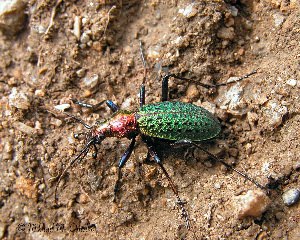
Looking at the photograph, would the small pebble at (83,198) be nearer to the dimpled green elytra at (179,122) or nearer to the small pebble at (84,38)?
the dimpled green elytra at (179,122)

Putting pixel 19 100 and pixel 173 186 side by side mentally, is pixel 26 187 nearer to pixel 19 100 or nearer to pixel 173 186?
pixel 19 100

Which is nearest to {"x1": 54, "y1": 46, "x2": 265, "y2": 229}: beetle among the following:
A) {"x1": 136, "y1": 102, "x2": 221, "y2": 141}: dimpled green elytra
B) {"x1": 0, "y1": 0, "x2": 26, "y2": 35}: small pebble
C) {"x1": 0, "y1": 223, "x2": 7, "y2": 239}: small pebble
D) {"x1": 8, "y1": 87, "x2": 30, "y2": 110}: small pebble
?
{"x1": 136, "y1": 102, "x2": 221, "y2": 141}: dimpled green elytra

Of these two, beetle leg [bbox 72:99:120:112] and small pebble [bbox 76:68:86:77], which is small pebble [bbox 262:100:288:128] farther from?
small pebble [bbox 76:68:86:77]

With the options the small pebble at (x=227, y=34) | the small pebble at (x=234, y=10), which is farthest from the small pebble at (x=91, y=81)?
the small pebble at (x=234, y=10)

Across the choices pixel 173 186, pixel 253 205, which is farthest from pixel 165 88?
pixel 253 205

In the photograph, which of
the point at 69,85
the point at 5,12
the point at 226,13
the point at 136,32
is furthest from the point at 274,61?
the point at 5,12
